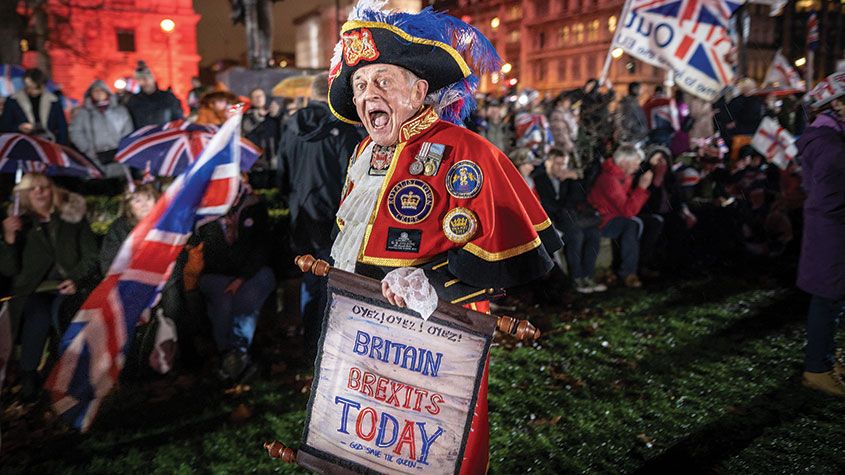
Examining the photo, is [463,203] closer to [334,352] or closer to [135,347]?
[334,352]

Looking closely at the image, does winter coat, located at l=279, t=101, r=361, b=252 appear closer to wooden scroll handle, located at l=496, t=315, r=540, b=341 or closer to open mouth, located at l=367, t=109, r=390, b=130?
open mouth, located at l=367, t=109, r=390, b=130

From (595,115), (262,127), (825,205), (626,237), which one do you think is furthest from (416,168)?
(595,115)

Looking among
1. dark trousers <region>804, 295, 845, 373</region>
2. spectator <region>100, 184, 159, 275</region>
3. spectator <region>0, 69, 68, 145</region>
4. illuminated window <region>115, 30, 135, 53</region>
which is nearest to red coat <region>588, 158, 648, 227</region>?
dark trousers <region>804, 295, 845, 373</region>

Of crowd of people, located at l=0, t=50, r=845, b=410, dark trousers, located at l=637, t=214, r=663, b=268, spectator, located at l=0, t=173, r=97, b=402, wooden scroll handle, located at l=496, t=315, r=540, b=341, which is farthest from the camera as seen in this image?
dark trousers, located at l=637, t=214, r=663, b=268

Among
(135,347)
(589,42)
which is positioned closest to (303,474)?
(135,347)

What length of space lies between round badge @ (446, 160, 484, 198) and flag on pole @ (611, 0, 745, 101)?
21.1ft

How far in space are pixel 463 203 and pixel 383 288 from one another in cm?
49

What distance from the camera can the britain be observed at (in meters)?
2.44

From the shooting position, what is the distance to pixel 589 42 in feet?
209

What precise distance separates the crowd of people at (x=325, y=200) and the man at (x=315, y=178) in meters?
0.01

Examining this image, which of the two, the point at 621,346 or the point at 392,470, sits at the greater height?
the point at 392,470

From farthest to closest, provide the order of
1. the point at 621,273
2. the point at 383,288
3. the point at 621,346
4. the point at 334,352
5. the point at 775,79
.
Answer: the point at 775,79
the point at 621,273
the point at 621,346
the point at 334,352
the point at 383,288

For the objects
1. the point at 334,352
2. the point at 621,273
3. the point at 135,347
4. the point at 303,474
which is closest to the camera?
the point at 334,352

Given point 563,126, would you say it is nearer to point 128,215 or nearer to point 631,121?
point 631,121
